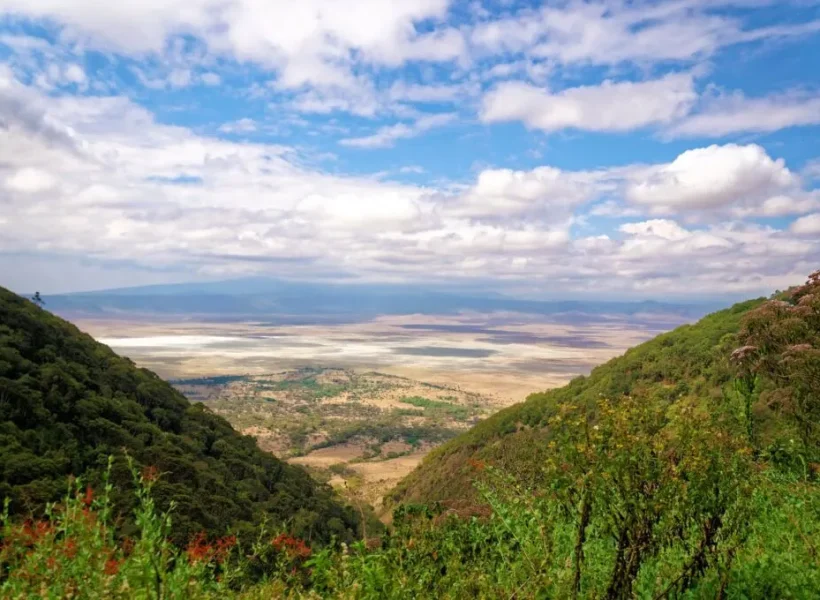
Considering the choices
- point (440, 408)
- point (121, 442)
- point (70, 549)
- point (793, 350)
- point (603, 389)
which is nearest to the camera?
point (70, 549)

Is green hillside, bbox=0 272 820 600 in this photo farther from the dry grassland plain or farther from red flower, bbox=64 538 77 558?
the dry grassland plain

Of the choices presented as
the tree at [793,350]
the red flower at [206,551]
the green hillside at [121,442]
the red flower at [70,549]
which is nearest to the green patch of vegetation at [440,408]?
the green hillside at [121,442]

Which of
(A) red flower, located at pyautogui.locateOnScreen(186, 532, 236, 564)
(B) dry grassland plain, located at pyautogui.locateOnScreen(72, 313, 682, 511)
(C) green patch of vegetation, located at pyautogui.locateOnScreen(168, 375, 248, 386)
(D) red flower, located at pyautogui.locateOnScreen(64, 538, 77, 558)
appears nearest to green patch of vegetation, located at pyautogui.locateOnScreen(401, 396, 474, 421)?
(B) dry grassland plain, located at pyautogui.locateOnScreen(72, 313, 682, 511)

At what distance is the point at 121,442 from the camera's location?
21.0m

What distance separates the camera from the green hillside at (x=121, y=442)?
15.9m

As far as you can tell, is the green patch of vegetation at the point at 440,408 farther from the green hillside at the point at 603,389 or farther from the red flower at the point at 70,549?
the red flower at the point at 70,549

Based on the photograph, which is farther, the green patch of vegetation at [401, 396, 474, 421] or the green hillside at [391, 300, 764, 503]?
the green patch of vegetation at [401, 396, 474, 421]

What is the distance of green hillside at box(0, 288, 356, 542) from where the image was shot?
52.3 ft

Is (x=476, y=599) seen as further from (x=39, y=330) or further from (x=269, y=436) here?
(x=269, y=436)

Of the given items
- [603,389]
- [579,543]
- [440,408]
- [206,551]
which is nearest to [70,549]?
[206,551]

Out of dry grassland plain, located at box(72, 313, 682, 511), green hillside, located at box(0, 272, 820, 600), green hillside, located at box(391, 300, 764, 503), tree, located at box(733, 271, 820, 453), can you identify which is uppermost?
tree, located at box(733, 271, 820, 453)

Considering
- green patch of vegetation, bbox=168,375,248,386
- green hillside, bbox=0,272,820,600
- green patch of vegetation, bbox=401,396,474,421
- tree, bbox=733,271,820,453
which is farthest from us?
green patch of vegetation, bbox=168,375,248,386

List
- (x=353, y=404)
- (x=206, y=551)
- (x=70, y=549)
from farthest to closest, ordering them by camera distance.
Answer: (x=353, y=404), (x=206, y=551), (x=70, y=549)

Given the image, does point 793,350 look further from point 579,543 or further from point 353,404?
point 353,404
